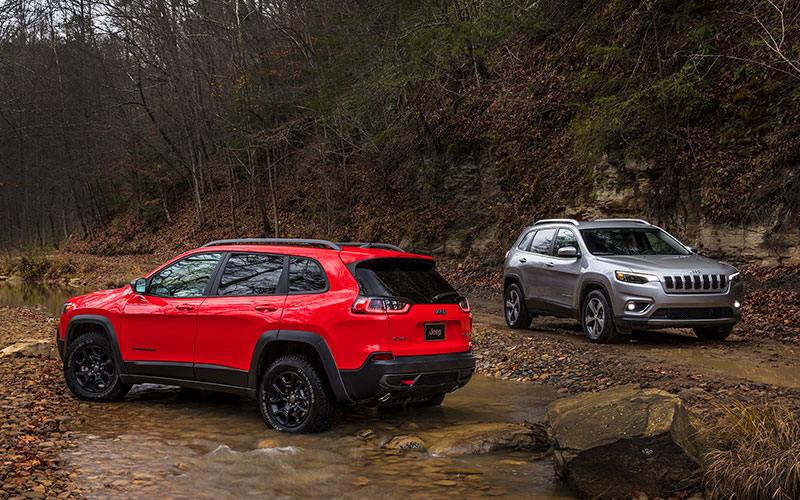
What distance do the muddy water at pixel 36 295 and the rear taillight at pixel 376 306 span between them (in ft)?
49.7

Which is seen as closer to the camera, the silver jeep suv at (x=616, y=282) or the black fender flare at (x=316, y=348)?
the black fender flare at (x=316, y=348)

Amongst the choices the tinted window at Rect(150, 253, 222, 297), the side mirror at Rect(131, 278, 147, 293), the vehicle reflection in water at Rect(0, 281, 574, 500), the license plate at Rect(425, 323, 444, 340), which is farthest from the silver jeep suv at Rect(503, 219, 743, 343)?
the side mirror at Rect(131, 278, 147, 293)

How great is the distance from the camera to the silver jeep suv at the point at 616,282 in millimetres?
10344

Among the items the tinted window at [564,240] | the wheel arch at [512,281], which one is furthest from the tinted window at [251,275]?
the wheel arch at [512,281]

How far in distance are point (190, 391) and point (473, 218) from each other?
632 inches

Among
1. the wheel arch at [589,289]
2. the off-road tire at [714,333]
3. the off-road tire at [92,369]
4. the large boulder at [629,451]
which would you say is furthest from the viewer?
the wheel arch at [589,289]

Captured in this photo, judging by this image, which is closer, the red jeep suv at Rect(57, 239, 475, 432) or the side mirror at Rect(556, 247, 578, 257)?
the red jeep suv at Rect(57, 239, 475, 432)

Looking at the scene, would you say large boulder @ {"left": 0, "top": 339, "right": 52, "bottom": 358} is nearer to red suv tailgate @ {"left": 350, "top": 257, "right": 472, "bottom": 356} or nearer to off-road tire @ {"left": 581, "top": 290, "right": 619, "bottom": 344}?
red suv tailgate @ {"left": 350, "top": 257, "right": 472, "bottom": 356}

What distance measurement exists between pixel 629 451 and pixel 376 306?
97.4 inches

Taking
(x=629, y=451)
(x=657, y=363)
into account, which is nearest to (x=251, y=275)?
(x=629, y=451)

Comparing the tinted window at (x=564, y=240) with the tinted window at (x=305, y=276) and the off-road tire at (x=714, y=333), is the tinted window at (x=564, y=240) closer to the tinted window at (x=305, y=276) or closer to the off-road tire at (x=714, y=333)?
the off-road tire at (x=714, y=333)

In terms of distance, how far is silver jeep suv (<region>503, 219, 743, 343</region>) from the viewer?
10.3m

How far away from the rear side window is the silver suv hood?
184 inches

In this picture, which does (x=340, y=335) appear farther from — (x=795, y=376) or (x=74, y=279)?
(x=74, y=279)
